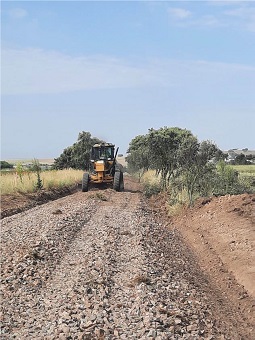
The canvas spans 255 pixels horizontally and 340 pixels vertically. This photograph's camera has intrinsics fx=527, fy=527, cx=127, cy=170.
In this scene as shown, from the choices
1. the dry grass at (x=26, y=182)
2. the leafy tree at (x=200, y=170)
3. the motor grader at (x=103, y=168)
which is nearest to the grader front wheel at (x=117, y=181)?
the motor grader at (x=103, y=168)

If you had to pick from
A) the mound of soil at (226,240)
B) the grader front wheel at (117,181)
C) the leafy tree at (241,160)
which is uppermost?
the leafy tree at (241,160)

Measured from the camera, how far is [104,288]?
8.95 metres

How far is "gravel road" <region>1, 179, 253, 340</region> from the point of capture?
7.19 metres

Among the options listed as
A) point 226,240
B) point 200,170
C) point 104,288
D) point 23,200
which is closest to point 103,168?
point 23,200

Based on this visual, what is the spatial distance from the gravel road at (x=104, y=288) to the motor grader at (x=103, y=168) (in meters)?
15.0

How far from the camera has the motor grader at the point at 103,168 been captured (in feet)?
102

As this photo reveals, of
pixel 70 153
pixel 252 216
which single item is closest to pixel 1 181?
pixel 252 216

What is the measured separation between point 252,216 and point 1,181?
53.5 feet

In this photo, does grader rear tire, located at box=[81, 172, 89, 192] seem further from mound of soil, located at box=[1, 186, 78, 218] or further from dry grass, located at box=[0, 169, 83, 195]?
dry grass, located at box=[0, 169, 83, 195]

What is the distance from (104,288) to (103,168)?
2212 cm

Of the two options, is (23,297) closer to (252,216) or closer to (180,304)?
(180,304)

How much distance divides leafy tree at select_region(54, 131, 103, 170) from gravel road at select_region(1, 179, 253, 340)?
53.9m

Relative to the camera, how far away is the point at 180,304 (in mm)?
8391

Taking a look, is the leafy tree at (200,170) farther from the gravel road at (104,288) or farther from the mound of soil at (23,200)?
the mound of soil at (23,200)
